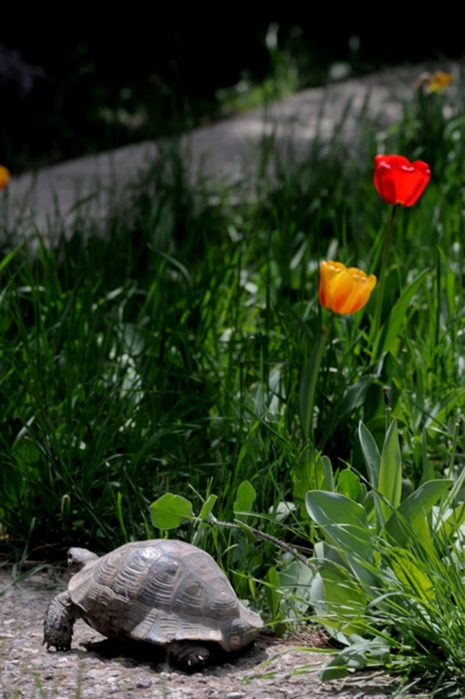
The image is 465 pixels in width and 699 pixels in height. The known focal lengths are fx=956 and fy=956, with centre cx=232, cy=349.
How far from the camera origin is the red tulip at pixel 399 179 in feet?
7.92

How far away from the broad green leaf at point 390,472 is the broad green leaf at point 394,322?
72 centimetres

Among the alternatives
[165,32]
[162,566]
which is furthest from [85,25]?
[162,566]

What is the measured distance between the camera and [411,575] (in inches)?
70.9

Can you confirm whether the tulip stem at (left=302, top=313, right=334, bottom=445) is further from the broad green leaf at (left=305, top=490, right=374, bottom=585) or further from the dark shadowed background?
the dark shadowed background

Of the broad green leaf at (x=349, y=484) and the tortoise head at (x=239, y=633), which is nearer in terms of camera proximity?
the tortoise head at (x=239, y=633)

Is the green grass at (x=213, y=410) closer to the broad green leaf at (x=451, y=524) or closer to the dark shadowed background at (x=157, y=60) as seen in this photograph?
the broad green leaf at (x=451, y=524)

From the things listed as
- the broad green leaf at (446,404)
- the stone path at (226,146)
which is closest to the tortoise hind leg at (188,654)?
the broad green leaf at (446,404)

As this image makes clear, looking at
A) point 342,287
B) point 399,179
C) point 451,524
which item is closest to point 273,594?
point 451,524

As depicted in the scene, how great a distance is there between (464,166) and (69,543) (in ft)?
10.4

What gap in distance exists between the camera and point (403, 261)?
383cm

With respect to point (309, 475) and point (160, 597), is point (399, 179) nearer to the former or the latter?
point (309, 475)

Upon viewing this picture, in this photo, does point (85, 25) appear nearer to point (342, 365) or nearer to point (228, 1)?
point (228, 1)

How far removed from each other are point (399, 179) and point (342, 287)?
1.35ft

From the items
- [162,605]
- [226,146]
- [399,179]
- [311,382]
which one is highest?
[226,146]
